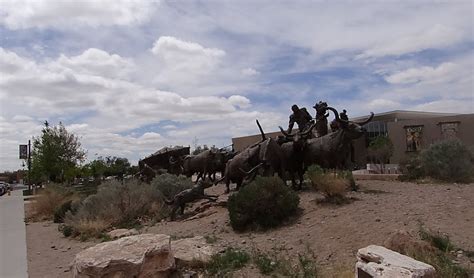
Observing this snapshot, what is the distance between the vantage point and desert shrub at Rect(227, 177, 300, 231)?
1147cm

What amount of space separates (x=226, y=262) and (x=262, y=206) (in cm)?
266

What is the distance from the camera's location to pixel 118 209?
54.2 ft

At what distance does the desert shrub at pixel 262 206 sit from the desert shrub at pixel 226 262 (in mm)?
2049

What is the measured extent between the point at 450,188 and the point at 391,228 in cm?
524

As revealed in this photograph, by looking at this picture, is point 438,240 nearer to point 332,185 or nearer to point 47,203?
point 332,185

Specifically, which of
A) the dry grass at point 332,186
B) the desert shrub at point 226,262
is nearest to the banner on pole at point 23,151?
the dry grass at point 332,186

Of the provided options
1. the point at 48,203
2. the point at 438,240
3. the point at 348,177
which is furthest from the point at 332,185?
the point at 48,203

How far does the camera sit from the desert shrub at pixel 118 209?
15.7 meters

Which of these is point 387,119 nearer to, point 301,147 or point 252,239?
point 301,147

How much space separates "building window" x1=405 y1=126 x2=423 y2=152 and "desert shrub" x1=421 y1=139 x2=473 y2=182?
35083 mm

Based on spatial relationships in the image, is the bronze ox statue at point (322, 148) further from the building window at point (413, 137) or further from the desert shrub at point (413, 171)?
the building window at point (413, 137)

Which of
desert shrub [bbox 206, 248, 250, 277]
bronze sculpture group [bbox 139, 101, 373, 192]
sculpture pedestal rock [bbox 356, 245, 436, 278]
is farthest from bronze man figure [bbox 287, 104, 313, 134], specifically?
sculpture pedestal rock [bbox 356, 245, 436, 278]

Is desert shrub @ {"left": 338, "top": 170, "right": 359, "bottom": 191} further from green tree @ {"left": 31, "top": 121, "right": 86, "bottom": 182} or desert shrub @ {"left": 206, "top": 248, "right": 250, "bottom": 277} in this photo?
green tree @ {"left": 31, "top": 121, "right": 86, "bottom": 182}

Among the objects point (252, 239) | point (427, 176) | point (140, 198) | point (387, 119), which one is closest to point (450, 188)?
point (427, 176)
